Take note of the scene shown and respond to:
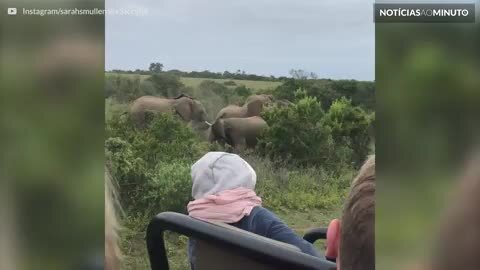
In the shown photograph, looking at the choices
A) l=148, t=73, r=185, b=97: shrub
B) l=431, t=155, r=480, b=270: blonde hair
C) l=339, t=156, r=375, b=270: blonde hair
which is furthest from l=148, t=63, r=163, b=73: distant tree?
l=431, t=155, r=480, b=270: blonde hair

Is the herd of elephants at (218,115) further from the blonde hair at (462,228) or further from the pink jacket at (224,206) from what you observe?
the blonde hair at (462,228)

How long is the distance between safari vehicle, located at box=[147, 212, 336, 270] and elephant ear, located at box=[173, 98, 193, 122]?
408mm

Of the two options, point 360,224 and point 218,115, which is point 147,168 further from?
point 360,224

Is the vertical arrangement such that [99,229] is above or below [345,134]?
below

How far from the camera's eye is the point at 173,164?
7.88 ft

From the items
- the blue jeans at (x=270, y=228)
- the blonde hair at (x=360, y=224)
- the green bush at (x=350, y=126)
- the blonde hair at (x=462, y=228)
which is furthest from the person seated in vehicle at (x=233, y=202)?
the blonde hair at (x=462, y=228)

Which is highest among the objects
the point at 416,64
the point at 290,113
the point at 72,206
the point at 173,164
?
the point at 416,64

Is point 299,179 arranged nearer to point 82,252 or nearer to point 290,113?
point 290,113

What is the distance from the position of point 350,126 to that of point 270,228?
54 centimetres

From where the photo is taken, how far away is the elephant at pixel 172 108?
2412 millimetres

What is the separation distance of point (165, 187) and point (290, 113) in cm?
60

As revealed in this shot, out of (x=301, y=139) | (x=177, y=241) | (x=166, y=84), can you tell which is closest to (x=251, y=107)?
(x=301, y=139)

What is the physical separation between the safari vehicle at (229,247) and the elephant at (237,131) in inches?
13.7

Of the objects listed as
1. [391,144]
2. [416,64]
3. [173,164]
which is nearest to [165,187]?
[173,164]
